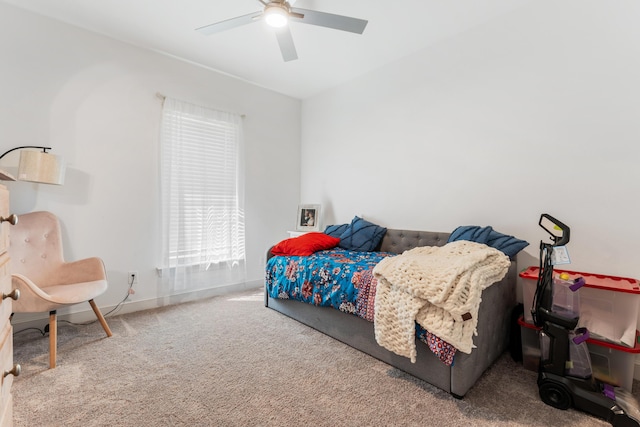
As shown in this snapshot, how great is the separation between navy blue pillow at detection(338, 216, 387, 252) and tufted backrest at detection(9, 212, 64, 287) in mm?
2567

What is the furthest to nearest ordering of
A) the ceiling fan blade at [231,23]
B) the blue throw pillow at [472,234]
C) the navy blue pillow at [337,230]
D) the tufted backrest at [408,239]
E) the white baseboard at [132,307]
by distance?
1. the navy blue pillow at [337,230]
2. the tufted backrest at [408,239]
3. the white baseboard at [132,307]
4. the blue throw pillow at [472,234]
5. the ceiling fan blade at [231,23]

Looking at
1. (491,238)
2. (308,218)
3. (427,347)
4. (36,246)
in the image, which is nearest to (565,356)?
(427,347)

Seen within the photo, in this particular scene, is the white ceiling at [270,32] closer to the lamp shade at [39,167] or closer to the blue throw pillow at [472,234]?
the lamp shade at [39,167]

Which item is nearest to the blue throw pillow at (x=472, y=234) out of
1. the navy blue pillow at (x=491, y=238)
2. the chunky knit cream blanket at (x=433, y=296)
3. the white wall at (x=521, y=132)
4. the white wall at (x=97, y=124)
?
the navy blue pillow at (x=491, y=238)

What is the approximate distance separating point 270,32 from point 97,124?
6.01ft

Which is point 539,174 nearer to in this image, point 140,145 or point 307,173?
point 307,173

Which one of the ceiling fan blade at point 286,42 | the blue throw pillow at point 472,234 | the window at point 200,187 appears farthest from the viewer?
the window at point 200,187

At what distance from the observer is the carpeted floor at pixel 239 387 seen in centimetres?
144

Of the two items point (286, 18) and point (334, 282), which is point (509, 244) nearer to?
point (334, 282)

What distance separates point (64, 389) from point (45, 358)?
553 mm

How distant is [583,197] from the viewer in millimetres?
2041

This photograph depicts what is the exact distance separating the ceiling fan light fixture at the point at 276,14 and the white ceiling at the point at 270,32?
376mm

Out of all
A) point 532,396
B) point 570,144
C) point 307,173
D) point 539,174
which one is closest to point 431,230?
point 539,174

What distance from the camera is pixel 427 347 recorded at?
5.51 ft
